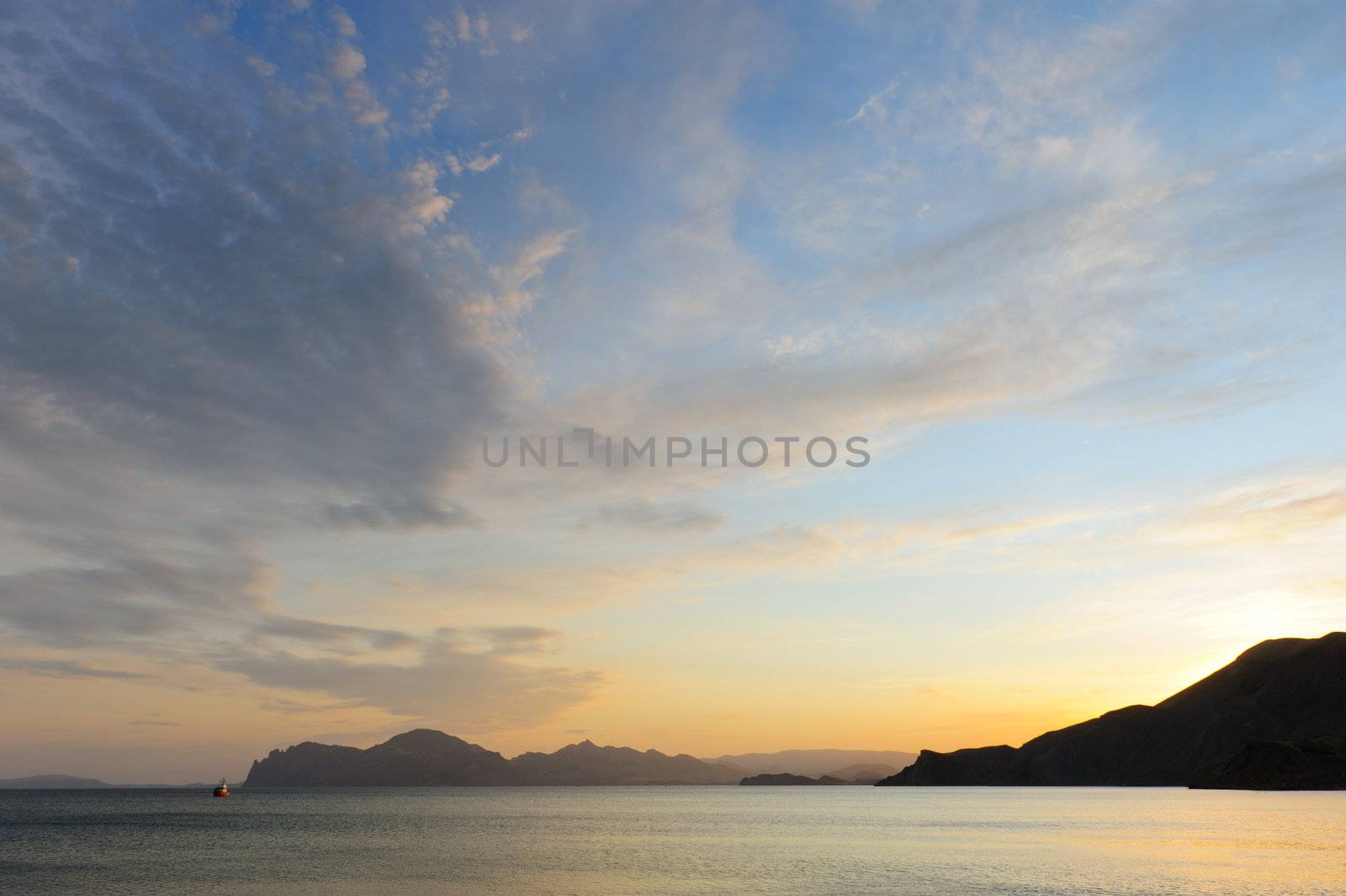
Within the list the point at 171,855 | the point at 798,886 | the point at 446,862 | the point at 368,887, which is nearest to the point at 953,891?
the point at 798,886

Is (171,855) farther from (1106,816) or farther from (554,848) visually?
(1106,816)

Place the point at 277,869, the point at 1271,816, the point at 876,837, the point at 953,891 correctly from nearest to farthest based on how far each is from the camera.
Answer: the point at 953,891 → the point at 277,869 → the point at 876,837 → the point at 1271,816

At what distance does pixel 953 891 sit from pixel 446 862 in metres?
60.4

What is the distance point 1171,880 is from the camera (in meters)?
79.2

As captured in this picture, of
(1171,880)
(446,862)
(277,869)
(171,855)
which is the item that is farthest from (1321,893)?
(171,855)

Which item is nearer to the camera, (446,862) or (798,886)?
(798,886)

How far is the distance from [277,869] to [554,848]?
40625 mm

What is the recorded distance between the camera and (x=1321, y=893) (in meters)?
67.5

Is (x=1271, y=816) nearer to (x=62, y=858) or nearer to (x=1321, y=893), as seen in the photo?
(x=1321, y=893)

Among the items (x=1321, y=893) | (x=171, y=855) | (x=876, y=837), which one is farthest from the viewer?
(x=876, y=837)

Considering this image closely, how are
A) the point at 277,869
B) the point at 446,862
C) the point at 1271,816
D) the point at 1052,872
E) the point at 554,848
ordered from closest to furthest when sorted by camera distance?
the point at 1052,872 → the point at 277,869 → the point at 446,862 → the point at 554,848 → the point at 1271,816

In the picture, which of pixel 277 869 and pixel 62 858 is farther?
pixel 62 858

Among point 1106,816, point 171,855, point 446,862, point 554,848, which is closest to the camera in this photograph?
point 446,862

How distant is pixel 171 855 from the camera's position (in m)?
115
